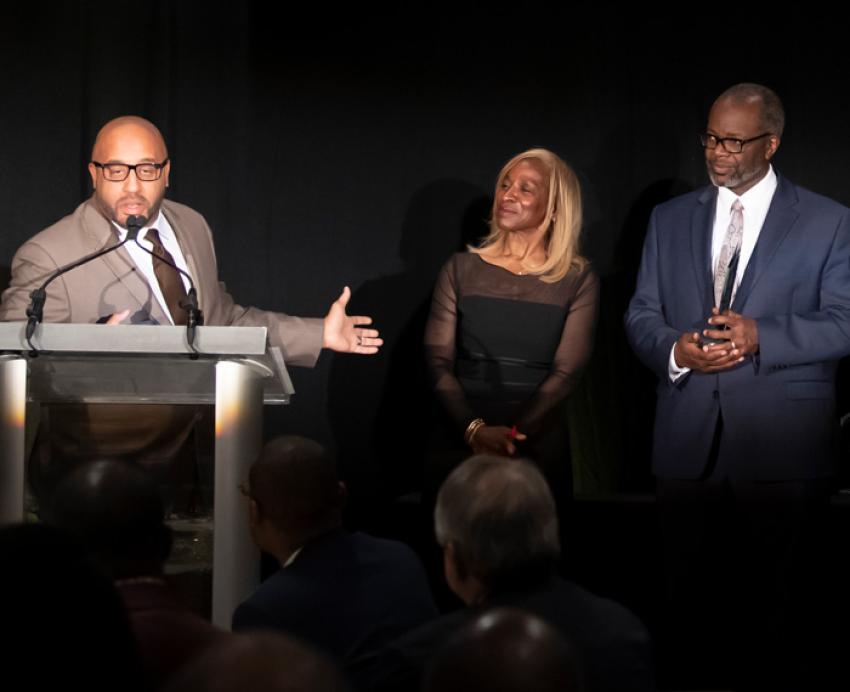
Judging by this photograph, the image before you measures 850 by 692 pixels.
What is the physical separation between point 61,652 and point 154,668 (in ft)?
1.47

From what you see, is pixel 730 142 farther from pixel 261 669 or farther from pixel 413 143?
pixel 261 669

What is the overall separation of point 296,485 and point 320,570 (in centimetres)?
21

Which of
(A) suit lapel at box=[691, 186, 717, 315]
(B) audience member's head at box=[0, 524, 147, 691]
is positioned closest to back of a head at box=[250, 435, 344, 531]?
(B) audience member's head at box=[0, 524, 147, 691]

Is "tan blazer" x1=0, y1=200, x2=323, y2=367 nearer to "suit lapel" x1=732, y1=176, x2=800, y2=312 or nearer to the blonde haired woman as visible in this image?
the blonde haired woman

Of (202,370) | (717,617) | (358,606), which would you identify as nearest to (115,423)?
(202,370)

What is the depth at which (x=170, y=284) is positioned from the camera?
396 cm

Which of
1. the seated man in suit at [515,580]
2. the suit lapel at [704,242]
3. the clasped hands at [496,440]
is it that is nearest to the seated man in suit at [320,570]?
the seated man in suit at [515,580]

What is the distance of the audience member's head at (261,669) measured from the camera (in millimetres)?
1070

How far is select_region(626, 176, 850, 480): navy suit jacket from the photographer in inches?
151

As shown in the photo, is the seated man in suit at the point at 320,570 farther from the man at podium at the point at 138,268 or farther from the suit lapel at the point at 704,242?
the suit lapel at the point at 704,242

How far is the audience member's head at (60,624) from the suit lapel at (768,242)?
2.90 meters

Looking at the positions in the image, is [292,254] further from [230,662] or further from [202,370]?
[230,662]

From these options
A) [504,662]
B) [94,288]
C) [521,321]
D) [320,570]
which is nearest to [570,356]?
[521,321]

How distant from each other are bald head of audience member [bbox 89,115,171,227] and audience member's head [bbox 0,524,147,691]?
278 centimetres
